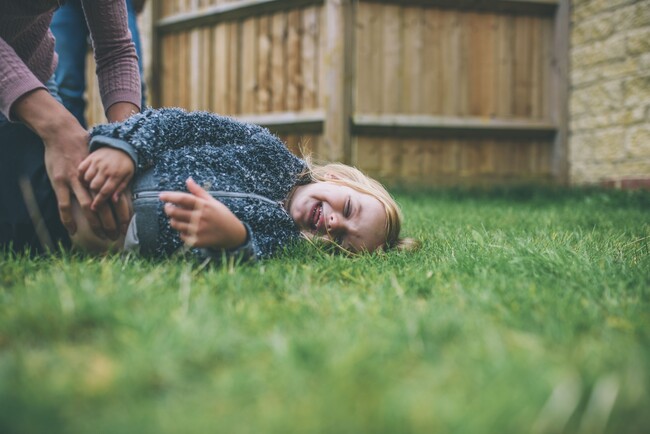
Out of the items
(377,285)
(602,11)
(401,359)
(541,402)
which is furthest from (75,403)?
(602,11)

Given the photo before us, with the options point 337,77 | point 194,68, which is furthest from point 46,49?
point 194,68

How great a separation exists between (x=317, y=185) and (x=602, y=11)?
427 cm

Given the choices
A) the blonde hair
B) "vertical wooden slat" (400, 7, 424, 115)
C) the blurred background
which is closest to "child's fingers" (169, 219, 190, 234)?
the blonde hair

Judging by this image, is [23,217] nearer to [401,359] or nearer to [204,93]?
[401,359]

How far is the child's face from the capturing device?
78.7 inches

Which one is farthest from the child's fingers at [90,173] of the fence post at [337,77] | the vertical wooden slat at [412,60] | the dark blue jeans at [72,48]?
the vertical wooden slat at [412,60]

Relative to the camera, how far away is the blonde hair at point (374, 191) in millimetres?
2117

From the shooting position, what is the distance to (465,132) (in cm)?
553

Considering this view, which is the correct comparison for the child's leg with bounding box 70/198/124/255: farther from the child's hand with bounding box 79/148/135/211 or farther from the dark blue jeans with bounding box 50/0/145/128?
the dark blue jeans with bounding box 50/0/145/128

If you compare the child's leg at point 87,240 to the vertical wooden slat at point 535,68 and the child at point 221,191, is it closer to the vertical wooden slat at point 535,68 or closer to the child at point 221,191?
the child at point 221,191

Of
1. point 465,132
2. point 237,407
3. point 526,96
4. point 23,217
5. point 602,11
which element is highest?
point 602,11

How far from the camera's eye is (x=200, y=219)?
5.09 ft

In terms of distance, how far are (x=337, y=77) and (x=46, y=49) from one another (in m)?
3.38

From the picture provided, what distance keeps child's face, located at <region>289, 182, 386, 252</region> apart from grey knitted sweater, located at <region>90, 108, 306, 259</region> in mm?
72
